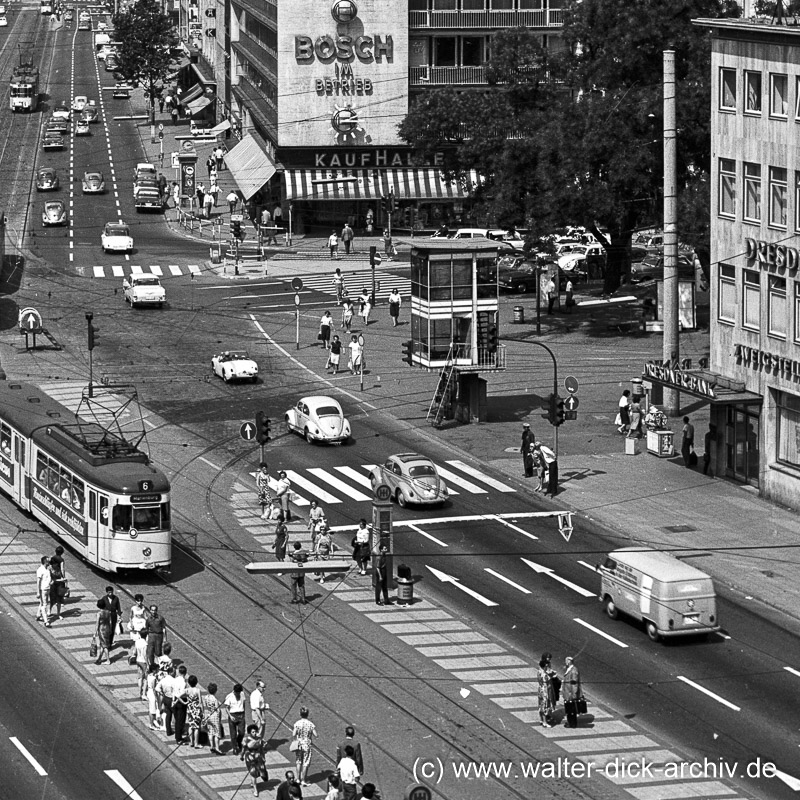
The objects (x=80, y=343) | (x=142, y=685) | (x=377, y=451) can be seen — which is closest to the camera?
(x=142, y=685)

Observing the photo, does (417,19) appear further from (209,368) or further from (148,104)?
(148,104)

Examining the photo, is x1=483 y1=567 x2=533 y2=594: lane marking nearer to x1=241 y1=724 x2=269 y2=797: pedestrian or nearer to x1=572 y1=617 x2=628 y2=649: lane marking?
x1=572 y1=617 x2=628 y2=649: lane marking

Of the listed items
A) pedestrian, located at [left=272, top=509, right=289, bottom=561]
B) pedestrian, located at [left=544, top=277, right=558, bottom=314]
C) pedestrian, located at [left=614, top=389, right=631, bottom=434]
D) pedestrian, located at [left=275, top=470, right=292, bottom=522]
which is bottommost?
pedestrian, located at [left=272, top=509, right=289, bottom=561]

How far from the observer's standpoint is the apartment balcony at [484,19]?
120625mm

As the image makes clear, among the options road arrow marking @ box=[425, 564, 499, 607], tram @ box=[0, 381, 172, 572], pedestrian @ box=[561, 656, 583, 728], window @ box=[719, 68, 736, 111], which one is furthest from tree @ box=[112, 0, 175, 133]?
pedestrian @ box=[561, 656, 583, 728]

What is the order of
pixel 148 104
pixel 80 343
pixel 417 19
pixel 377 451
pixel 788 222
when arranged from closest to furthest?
pixel 788 222 < pixel 377 451 < pixel 80 343 < pixel 417 19 < pixel 148 104

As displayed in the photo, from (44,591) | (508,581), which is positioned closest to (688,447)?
(508,581)

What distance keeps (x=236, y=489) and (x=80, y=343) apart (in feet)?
85.5

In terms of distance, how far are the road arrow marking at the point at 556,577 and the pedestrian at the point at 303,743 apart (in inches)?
595

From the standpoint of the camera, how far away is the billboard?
389 ft

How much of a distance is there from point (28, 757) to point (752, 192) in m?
34.6

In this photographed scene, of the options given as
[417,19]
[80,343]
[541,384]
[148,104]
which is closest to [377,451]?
[541,384]

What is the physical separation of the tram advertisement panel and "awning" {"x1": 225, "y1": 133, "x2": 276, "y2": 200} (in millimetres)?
68540

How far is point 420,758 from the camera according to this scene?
41.1 m
